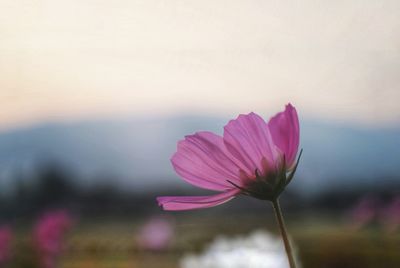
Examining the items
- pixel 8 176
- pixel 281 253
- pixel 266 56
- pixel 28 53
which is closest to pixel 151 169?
pixel 8 176

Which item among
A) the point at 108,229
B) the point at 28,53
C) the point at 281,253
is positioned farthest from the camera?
the point at 108,229

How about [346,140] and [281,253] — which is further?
[346,140]

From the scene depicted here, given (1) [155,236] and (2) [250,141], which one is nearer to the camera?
(2) [250,141]

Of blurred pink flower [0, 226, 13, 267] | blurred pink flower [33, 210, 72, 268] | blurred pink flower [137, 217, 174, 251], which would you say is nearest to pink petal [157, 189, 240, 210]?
blurred pink flower [33, 210, 72, 268]

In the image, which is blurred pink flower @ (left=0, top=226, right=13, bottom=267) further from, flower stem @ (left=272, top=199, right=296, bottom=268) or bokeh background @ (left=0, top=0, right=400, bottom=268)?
flower stem @ (left=272, top=199, right=296, bottom=268)

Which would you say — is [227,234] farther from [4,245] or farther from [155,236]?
[4,245]

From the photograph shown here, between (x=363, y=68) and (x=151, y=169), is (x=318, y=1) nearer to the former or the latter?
(x=363, y=68)

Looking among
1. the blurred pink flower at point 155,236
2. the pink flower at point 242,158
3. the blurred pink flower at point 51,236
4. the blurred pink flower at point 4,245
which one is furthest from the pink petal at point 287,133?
the blurred pink flower at point 155,236

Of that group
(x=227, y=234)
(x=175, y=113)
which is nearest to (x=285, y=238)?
(x=175, y=113)
